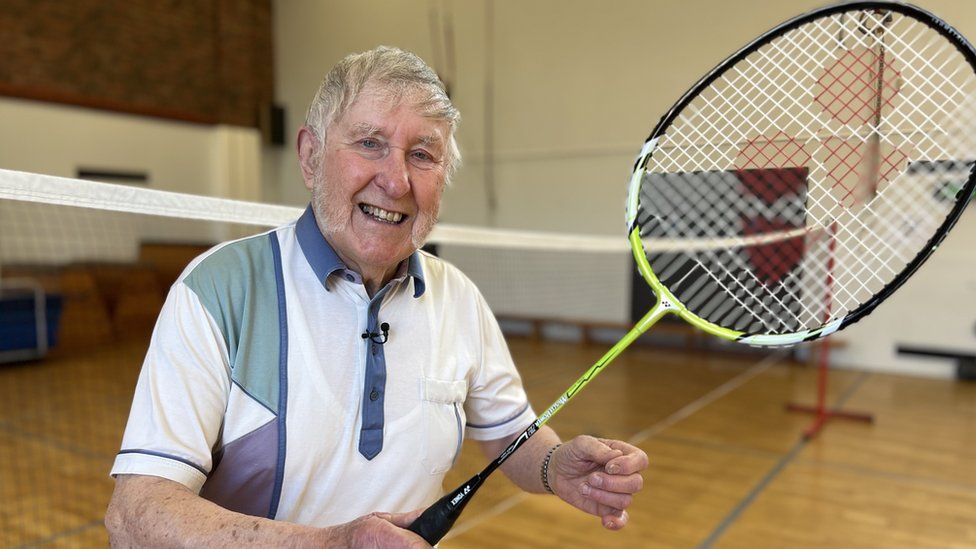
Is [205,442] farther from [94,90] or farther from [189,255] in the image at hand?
[94,90]

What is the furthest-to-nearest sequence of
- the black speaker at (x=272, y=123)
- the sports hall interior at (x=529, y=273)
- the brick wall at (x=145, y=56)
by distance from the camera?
the black speaker at (x=272, y=123)
the brick wall at (x=145, y=56)
the sports hall interior at (x=529, y=273)

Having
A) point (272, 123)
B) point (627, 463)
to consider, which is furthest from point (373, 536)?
point (272, 123)

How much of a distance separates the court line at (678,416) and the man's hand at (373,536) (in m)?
2.09

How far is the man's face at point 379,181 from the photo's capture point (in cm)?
117

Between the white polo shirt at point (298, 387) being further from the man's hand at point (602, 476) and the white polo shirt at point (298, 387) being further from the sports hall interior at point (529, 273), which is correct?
the sports hall interior at point (529, 273)

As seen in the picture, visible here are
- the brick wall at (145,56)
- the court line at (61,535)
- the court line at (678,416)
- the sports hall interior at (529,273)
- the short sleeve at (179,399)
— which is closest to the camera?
the short sleeve at (179,399)

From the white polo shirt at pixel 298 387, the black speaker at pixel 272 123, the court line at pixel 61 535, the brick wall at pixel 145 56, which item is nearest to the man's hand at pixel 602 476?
the white polo shirt at pixel 298 387

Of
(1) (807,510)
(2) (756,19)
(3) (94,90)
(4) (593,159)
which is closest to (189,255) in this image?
(3) (94,90)

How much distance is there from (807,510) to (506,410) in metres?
2.49

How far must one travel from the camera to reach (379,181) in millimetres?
1194

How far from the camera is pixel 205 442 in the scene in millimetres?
1047

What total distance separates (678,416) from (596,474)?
13.5ft

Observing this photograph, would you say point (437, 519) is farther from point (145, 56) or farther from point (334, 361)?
point (145, 56)

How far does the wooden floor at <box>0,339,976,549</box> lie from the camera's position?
9.97ft
